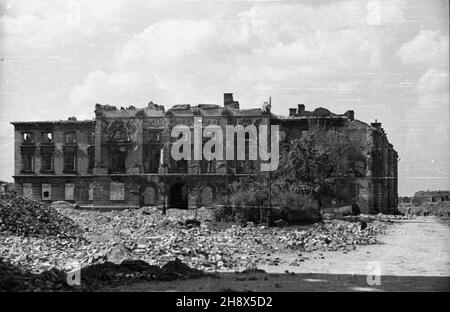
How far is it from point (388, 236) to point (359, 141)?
17810mm

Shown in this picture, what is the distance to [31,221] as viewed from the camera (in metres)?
21.5

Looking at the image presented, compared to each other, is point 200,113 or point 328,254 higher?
point 200,113

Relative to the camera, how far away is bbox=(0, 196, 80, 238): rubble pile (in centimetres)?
2055

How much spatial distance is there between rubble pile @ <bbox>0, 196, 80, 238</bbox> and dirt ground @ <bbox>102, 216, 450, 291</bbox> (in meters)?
8.99

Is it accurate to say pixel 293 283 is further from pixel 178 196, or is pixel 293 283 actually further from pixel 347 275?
pixel 178 196

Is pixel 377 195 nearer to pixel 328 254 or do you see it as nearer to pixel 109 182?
pixel 109 182

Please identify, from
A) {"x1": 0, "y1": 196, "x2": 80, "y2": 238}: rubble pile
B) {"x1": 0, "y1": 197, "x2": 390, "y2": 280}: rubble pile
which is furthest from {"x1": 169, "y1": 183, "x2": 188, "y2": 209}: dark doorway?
{"x1": 0, "y1": 196, "x2": 80, "y2": 238}: rubble pile

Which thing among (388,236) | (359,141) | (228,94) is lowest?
(388,236)

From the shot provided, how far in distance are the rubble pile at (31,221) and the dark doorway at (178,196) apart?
786 inches

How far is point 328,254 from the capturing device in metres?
18.3

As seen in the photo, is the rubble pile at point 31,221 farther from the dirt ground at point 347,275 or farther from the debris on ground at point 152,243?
the dirt ground at point 347,275

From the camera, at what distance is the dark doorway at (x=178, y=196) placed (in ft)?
146

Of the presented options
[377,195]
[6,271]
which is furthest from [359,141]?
[6,271]

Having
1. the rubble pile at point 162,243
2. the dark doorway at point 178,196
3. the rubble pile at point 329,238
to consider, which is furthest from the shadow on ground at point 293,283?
the dark doorway at point 178,196
